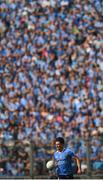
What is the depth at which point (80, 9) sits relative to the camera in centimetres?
3195

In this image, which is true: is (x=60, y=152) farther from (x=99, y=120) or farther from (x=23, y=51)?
(x=23, y=51)

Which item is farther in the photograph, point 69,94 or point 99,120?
point 69,94

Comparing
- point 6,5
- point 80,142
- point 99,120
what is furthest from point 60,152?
point 6,5

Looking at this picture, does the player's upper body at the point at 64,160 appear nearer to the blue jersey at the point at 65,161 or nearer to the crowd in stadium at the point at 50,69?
the blue jersey at the point at 65,161

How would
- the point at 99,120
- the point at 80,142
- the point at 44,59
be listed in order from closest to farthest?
1. the point at 80,142
2. the point at 99,120
3. the point at 44,59

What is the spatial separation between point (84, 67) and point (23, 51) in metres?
3.24

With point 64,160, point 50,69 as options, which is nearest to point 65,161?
point 64,160

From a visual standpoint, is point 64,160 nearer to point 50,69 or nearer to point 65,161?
point 65,161

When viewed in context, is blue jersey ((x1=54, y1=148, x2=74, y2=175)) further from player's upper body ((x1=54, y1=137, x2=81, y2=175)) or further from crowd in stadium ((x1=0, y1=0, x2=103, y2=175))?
crowd in stadium ((x1=0, y1=0, x2=103, y2=175))

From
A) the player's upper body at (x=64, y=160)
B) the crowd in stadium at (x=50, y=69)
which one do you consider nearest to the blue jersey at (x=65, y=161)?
the player's upper body at (x=64, y=160)

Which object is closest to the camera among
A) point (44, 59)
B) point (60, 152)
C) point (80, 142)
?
point (60, 152)

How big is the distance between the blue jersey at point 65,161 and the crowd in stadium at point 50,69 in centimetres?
661

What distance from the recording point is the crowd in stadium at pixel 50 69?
27.9 m

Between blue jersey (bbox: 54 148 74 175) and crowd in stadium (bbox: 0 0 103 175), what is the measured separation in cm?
661
